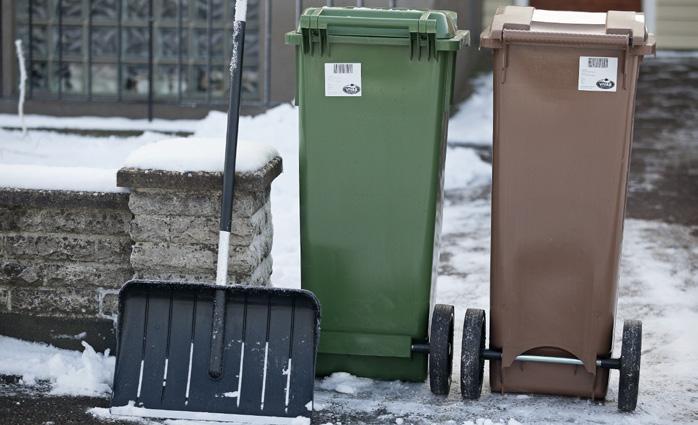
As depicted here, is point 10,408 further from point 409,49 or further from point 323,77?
point 409,49

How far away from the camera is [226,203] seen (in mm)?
4336

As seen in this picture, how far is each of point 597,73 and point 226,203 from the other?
1.42m

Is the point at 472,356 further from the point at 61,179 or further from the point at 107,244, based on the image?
the point at 61,179

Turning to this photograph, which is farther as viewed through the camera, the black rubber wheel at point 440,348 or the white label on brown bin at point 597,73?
the black rubber wheel at point 440,348

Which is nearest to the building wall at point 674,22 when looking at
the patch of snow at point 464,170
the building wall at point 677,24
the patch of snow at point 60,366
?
the building wall at point 677,24

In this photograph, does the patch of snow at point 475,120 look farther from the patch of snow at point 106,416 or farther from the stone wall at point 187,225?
the patch of snow at point 106,416

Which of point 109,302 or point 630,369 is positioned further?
point 109,302

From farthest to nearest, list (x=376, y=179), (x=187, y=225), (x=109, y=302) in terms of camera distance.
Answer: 1. (x=109, y=302)
2. (x=187, y=225)
3. (x=376, y=179)

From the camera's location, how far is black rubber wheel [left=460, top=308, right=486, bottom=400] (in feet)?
14.4

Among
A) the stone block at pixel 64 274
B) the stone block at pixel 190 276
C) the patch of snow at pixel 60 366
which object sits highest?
the stone block at pixel 190 276

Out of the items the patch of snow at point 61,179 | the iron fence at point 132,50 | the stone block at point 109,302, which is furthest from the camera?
the iron fence at point 132,50

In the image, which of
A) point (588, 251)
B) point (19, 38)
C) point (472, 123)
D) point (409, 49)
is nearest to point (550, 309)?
point (588, 251)

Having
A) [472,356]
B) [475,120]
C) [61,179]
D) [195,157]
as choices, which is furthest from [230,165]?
[475,120]

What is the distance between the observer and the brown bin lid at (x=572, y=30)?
162 inches
